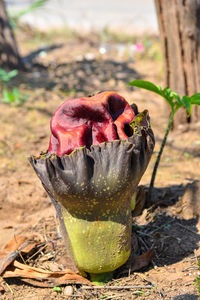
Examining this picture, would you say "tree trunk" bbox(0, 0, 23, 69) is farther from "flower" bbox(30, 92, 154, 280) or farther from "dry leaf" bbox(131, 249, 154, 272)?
"dry leaf" bbox(131, 249, 154, 272)

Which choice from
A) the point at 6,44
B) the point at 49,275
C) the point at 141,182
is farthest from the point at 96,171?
the point at 6,44

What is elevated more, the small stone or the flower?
the flower

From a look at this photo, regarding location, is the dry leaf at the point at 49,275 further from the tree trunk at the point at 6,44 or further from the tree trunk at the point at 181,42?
the tree trunk at the point at 6,44

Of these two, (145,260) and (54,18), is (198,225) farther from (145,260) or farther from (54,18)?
(54,18)

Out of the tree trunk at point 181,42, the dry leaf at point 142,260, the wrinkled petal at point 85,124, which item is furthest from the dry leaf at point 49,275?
the tree trunk at point 181,42

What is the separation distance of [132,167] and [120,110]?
0.33 meters

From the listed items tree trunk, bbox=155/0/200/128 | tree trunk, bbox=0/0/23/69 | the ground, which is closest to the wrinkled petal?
the ground

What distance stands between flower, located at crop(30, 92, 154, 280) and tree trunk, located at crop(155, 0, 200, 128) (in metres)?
2.42

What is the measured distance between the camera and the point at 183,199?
2.48 meters

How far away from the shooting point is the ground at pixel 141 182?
189 cm

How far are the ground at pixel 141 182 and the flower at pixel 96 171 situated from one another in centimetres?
22

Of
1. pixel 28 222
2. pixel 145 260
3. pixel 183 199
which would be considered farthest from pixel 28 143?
pixel 145 260

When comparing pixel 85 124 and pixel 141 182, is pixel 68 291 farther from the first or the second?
pixel 141 182

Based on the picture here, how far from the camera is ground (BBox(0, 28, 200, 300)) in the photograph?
1.89 metres
